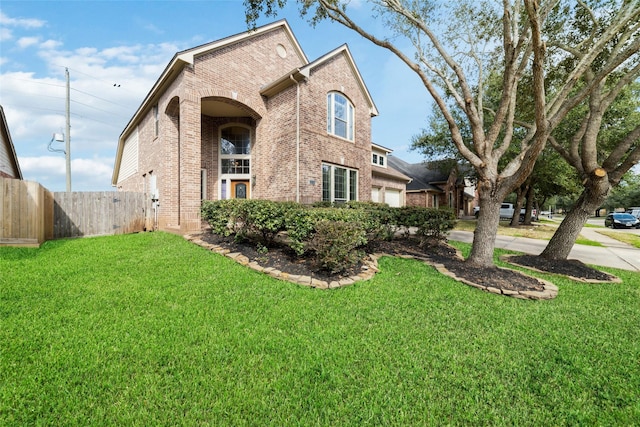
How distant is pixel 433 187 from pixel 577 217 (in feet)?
65.0

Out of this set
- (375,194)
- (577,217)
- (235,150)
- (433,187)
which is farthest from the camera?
(433,187)

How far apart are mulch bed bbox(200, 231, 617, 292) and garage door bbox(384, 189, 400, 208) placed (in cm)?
1106

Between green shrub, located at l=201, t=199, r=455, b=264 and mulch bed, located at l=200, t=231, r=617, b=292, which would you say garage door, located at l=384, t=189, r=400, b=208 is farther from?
green shrub, located at l=201, t=199, r=455, b=264

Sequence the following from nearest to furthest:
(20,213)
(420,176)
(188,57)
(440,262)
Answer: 1. (440,262)
2. (20,213)
3. (188,57)
4. (420,176)

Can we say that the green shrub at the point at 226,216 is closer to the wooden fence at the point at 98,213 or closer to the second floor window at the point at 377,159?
the wooden fence at the point at 98,213

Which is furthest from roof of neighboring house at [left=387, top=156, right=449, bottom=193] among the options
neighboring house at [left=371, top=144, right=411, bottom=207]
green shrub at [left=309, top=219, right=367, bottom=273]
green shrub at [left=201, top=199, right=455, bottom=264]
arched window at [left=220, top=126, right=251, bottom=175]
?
green shrub at [left=309, top=219, right=367, bottom=273]

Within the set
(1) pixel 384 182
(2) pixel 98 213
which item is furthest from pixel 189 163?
(1) pixel 384 182

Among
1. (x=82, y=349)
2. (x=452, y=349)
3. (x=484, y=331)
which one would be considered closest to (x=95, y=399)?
(x=82, y=349)

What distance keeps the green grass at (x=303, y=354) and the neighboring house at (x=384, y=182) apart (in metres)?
13.6

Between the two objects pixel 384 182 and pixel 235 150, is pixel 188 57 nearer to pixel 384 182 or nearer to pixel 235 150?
pixel 235 150

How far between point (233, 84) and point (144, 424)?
35.3ft

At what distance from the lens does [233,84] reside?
393 inches

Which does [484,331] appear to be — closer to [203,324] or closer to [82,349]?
[203,324]

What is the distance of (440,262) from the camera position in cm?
610
